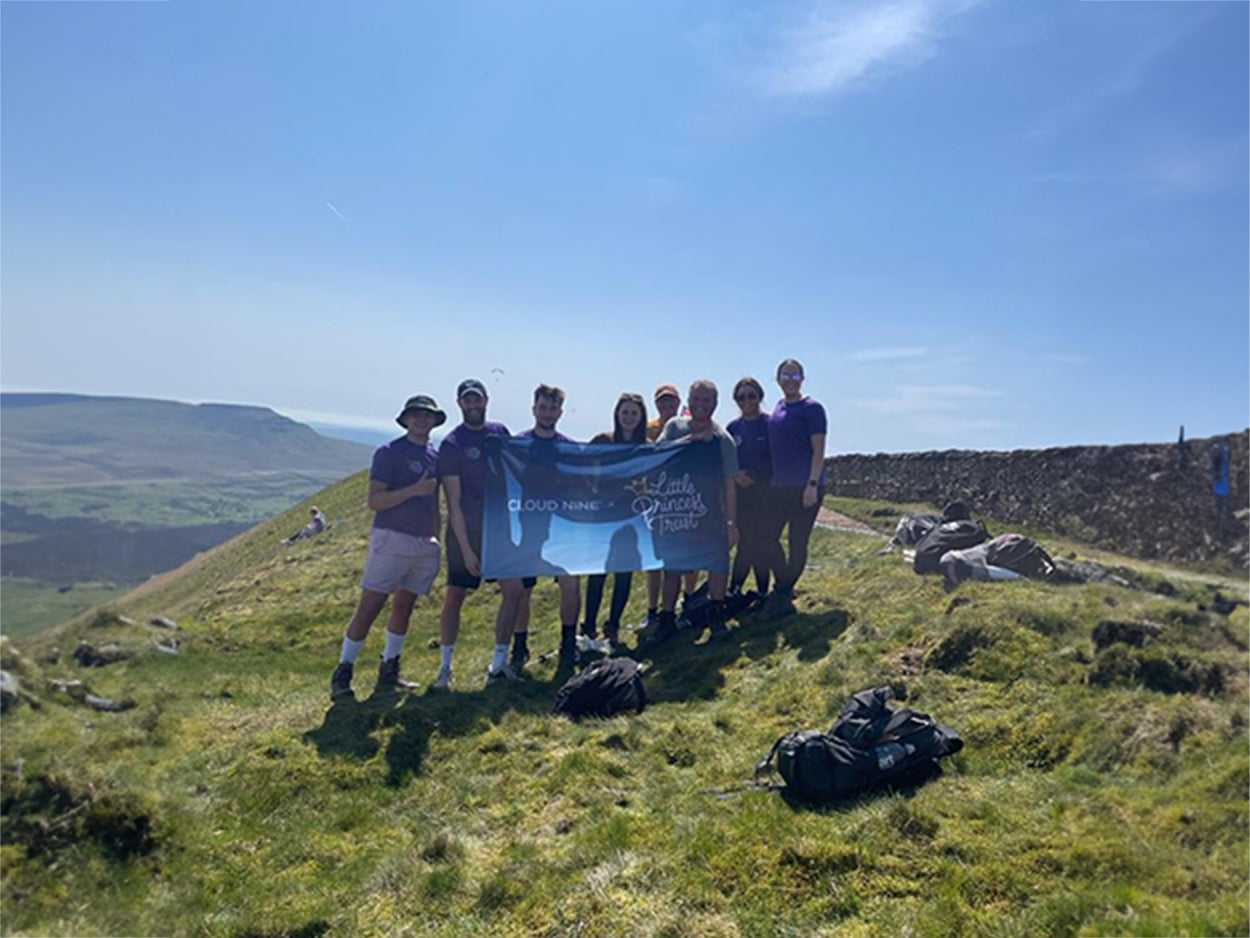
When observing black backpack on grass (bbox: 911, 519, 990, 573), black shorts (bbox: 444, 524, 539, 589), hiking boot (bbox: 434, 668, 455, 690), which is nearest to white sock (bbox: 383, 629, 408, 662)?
hiking boot (bbox: 434, 668, 455, 690)

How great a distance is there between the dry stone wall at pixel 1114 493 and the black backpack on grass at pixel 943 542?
9.30m

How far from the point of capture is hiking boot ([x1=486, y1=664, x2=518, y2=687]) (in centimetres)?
930

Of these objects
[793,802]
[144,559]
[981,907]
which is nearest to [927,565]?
[793,802]

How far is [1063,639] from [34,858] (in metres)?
9.33

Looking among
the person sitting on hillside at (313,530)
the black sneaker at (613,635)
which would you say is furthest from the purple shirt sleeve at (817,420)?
the person sitting on hillside at (313,530)

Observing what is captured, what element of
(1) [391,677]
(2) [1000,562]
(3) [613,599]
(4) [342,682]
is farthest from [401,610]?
(2) [1000,562]

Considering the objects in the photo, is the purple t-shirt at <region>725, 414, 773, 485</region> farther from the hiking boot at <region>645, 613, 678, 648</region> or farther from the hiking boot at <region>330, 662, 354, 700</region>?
the hiking boot at <region>330, 662, 354, 700</region>

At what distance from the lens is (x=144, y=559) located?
18350 centimetres

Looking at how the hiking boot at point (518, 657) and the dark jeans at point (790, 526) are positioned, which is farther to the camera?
the dark jeans at point (790, 526)

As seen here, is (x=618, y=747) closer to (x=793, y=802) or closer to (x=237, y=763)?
(x=793, y=802)

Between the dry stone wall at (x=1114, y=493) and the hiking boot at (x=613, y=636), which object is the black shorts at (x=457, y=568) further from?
the dry stone wall at (x=1114, y=493)

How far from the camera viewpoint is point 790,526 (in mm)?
10344

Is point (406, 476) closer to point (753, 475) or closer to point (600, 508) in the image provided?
point (600, 508)

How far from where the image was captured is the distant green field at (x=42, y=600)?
118 meters
